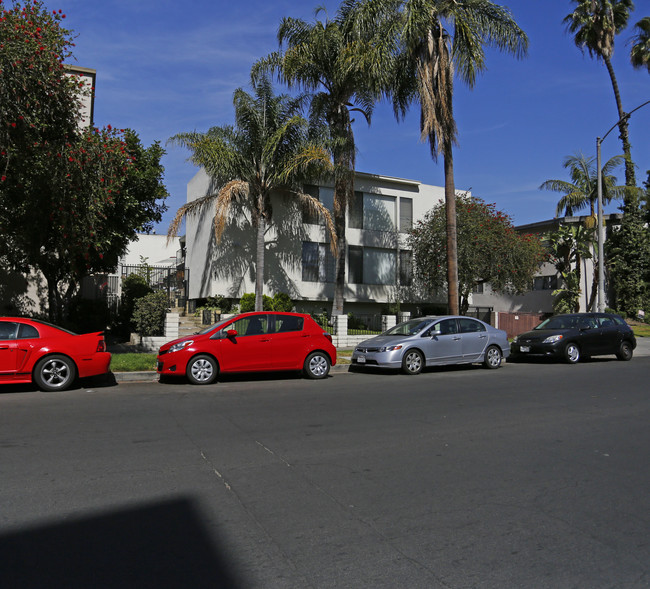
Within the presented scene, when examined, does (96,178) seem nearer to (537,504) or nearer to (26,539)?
(26,539)

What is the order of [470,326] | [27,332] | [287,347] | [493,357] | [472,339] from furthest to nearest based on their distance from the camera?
[493,357], [470,326], [472,339], [287,347], [27,332]

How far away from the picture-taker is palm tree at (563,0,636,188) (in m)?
33.1

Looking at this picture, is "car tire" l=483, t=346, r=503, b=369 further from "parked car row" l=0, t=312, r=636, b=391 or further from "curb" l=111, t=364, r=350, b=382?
"curb" l=111, t=364, r=350, b=382

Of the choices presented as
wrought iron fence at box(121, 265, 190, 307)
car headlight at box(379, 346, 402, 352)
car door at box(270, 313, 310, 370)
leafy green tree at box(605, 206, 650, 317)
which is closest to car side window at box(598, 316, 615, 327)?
car headlight at box(379, 346, 402, 352)

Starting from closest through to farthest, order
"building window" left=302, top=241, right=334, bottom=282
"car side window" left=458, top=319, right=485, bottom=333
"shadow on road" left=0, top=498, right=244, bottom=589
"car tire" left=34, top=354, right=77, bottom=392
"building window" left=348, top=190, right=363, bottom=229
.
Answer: "shadow on road" left=0, top=498, right=244, bottom=589
"car tire" left=34, top=354, right=77, bottom=392
"car side window" left=458, top=319, right=485, bottom=333
"building window" left=302, top=241, right=334, bottom=282
"building window" left=348, top=190, right=363, bottom=229

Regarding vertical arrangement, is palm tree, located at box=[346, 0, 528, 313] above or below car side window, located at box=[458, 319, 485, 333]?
above

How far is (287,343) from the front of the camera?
1217 centimetres

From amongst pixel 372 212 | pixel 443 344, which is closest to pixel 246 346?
pixel 443 344

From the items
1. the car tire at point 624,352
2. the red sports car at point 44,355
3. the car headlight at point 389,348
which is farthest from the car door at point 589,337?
the red sports car at point 44,355

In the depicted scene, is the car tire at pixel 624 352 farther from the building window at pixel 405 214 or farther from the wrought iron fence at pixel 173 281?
the wrought iron fence at pixel 173 281

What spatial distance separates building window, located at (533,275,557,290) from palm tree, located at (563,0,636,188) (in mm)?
7128

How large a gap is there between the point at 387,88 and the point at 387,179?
637 cm

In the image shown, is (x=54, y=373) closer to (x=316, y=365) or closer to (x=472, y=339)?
(x=316, y=365)

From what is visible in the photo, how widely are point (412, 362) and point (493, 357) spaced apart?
2.85 metres
